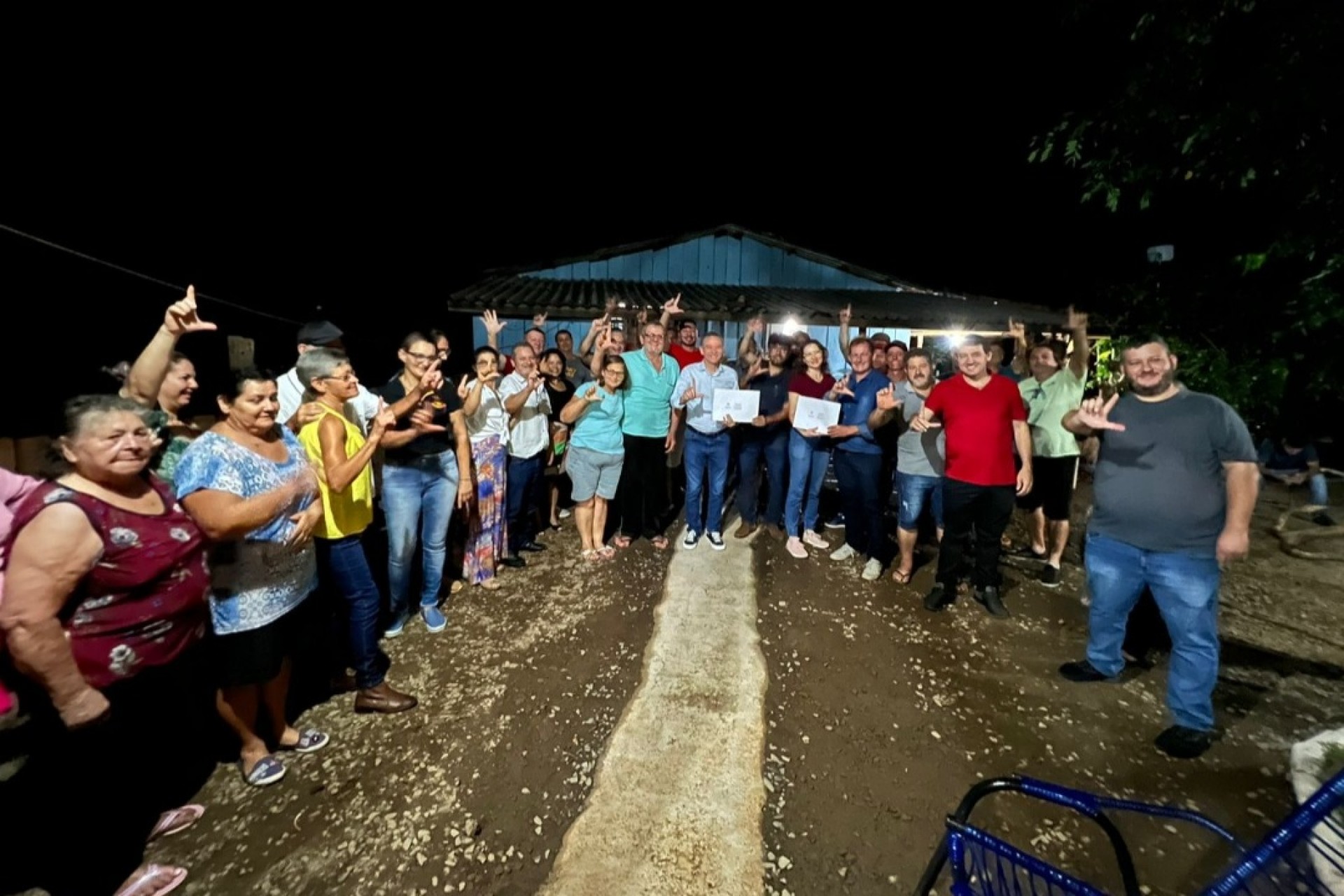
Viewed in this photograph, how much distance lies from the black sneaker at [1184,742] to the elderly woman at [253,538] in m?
4.54

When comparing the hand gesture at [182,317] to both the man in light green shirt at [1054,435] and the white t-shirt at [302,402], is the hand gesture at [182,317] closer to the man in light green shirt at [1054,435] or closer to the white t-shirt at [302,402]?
the white t-shirt at [302,402]

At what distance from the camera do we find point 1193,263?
3.22m

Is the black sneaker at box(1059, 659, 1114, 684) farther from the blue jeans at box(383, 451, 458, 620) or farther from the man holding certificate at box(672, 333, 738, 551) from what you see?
the blue jeans at box(383, 451, 458, 620)

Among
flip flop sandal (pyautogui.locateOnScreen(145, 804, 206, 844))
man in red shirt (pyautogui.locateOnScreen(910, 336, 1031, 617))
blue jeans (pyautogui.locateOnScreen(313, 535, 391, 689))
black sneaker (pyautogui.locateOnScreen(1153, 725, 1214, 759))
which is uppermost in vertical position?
man in red shirt (pyautogui.locateOnScreen(910, 336, 1031, 617))

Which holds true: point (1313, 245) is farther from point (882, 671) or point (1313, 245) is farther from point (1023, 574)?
point (1023, 574)

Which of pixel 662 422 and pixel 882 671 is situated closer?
pixel 882 671

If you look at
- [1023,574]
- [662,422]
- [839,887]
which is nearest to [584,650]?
[839,887]

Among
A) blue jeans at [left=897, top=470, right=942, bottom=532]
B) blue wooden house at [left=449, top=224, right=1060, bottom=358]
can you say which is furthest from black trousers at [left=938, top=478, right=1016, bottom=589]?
blue wooden house at [left=449, top=224, right=1060, bottom=358]

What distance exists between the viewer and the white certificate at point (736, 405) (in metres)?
5.68

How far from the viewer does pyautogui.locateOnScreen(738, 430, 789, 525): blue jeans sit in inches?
240

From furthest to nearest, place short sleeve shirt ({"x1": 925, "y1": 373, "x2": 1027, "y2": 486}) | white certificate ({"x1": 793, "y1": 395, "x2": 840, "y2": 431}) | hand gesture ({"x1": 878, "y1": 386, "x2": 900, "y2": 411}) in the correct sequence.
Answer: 1. white certificate ({"x1": 793, "y1": 395, "x2": 840, "y2": 431})
2. hand gesture ({"x1": 878, "y1": 386, "x2": 900, "y2": 411})
3. short sleeve shirt ({"x1": 925, "y1": 373, "x2": 1027, "y2": 486})

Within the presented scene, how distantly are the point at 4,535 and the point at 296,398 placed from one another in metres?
1.97

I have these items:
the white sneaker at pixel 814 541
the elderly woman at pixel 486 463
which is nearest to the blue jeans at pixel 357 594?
the elderly woman at pixel 486 463

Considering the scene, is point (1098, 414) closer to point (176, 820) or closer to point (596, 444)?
point (596, 444)
